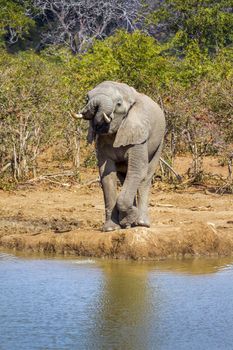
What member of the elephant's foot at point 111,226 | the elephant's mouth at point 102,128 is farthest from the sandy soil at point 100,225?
the elephant's mouth at point 102,128

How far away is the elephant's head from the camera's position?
11.3m

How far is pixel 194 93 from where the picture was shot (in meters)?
18.2

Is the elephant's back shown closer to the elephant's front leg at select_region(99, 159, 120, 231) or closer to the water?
the elephant's front leg at select_region(99, 159, 120, 231)

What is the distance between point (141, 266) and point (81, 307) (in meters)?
2.02

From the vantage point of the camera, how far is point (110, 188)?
39.0 feet

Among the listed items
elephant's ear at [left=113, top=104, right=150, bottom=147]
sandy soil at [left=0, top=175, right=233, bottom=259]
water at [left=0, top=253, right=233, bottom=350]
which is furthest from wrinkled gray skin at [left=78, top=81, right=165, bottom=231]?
water at [left=0, top=253, right=233, bottom=350]

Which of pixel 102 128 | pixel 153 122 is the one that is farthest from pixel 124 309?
pixel 153 122

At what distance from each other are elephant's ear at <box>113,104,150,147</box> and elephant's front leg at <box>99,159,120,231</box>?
373mm

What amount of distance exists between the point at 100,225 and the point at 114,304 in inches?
158

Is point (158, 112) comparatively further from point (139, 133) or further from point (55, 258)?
point (55, 258)

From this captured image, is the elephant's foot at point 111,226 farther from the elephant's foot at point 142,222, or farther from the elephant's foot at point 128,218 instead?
the elephant's foot at point 142,222

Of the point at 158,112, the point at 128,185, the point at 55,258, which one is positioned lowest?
the point at 55,258

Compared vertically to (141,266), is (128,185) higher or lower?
higher

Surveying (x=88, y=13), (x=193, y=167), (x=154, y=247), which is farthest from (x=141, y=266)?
(x=88, y=13)
